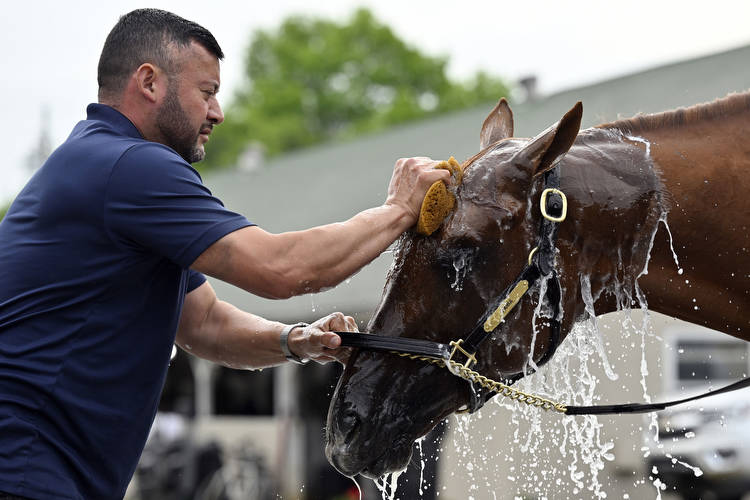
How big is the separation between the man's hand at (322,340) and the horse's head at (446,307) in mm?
206

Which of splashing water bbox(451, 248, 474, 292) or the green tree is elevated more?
the green tree

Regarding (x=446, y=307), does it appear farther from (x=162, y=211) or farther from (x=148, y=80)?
(x=148, y=80)

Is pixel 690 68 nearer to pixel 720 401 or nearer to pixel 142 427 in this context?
pixel 720 401

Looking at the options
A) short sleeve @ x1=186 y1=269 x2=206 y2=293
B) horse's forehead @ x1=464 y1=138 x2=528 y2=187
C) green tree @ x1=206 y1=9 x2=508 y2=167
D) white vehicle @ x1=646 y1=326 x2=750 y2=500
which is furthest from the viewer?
green tree @ x1=206 y1=9 x2=508 y2=167

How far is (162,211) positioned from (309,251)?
42 cm

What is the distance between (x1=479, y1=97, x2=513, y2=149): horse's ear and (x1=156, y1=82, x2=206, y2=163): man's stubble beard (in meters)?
0.96

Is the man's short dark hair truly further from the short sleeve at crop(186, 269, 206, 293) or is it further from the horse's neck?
the horse's neck

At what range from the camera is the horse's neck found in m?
2.80

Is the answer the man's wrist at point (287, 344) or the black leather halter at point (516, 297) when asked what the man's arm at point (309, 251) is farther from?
the man's wrist at point (287, 344)

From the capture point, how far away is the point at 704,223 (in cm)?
280

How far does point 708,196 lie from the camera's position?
280 centimetres

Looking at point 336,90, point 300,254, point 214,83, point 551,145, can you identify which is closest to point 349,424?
point 300,254

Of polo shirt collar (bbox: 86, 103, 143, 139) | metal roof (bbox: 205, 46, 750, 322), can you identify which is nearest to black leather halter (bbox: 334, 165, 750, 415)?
polo shirt collar (bbox: 86, 103, 143, 139)

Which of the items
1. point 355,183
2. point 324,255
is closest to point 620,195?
point 324,255
